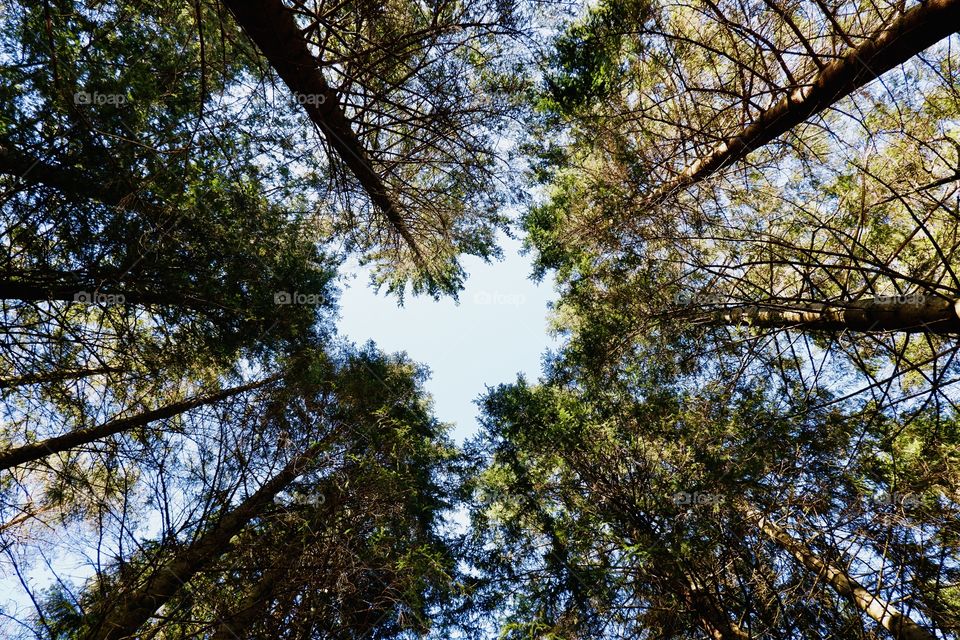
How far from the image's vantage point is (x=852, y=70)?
3.90 m

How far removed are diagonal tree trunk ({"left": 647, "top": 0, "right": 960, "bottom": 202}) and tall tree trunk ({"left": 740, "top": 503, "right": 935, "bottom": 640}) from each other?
374 cm

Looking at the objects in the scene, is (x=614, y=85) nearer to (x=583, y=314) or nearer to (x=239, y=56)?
(x=583, y=314)

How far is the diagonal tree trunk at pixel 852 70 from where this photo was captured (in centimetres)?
337

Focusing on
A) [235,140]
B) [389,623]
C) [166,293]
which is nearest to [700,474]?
[389,623]

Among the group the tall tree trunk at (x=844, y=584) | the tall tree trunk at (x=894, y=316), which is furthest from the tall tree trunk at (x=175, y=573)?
the tall tree trunk at (x=894, y=316)

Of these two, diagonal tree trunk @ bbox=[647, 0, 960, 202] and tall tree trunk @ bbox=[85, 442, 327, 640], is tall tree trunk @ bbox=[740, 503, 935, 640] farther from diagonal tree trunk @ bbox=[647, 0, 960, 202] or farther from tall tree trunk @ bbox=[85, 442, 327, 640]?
tall tree trunk @ bbox=[85, 442, 327, 640]

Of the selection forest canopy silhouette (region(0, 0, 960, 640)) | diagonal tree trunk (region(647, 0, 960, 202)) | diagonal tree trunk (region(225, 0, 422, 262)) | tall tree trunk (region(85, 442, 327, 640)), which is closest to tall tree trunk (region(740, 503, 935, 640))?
forest canopy silhouette (region(0, 0, 960, 640))

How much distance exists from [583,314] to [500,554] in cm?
489

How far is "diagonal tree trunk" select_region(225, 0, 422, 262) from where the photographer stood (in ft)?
11.6

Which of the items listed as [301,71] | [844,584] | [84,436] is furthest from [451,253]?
[844,584]

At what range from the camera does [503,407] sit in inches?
330

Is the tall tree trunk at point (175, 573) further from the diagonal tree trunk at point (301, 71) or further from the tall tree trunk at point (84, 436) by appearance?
the diagonal tree trunk at point (301, 71)

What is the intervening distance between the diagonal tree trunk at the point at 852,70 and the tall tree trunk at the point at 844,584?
3.74m

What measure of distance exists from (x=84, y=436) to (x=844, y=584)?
27.5 feet
